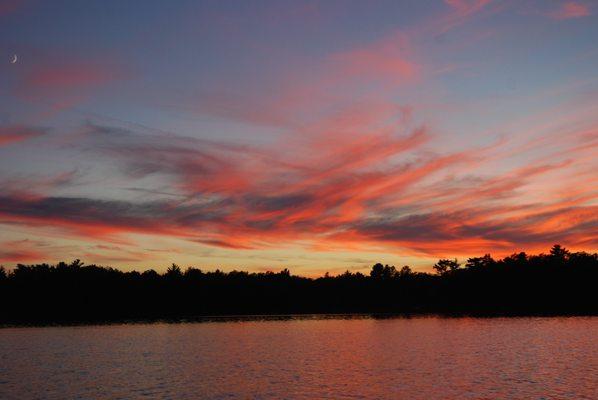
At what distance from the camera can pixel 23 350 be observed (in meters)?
87.2

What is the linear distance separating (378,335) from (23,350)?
62.8 metres

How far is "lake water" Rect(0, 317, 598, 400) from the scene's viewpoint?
50.9 m

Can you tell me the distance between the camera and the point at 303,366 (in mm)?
A: 68500

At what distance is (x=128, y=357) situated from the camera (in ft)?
261

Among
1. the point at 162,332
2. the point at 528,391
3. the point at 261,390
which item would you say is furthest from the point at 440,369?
the point at 162,332

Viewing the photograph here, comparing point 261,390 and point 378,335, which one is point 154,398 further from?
point 378,335

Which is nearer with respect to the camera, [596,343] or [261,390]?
[261,390]

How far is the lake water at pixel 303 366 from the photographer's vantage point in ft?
167

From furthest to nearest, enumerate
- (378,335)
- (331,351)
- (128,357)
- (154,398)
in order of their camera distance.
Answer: (378,335)
(331,351)
(128,357)
(154,398)

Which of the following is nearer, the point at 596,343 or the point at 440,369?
the point at 440,369

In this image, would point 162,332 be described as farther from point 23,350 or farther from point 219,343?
point 23,350

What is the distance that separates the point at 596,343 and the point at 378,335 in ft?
127

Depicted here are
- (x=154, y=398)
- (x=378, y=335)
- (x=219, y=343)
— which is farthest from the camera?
(x=378, y=335)

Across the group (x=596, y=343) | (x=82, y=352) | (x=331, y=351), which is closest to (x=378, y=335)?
(x=331, y=351)
